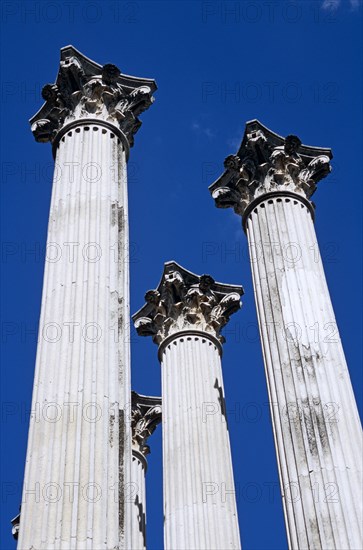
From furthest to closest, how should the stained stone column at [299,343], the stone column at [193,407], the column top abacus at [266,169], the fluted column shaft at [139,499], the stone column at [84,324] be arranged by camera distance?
1. the fluted column shaft at [139,499]
2. the column top abacus at [266,169]
3. the stone column at [193,407]
4. the stained stone column at [299,343]
5. the stone column at [84,324]

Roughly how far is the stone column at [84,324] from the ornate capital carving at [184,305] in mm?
11473

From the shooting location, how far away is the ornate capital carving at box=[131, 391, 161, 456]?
47.4 m

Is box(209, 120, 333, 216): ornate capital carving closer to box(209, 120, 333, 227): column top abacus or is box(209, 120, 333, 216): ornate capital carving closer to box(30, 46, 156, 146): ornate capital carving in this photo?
box(209, 120, 333, 227): column top abacus

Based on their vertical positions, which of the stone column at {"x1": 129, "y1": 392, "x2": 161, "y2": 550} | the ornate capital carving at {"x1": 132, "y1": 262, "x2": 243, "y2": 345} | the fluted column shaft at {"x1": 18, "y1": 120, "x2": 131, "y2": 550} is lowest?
the fluted column shaft at {"x1": 18, "y1": 120, "x2": 131, "y2": 550}

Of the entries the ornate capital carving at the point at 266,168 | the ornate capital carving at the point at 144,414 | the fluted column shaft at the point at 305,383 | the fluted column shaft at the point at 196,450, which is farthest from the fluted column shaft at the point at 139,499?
the ornate capital carving at the point at 266,168

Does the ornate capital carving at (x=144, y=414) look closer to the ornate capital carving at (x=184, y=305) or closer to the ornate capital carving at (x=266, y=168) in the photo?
the ornate capital carving at (x=184, y=305)

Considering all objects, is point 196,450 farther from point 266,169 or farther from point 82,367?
point 82,367

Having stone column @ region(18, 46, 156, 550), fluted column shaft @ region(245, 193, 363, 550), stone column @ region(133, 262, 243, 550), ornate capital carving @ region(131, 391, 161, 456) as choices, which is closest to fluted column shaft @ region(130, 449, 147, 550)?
ornate capital carving @ region(131, 391, 161, 456)

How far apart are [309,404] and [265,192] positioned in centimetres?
1016

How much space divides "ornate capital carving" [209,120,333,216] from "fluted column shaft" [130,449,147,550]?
12.1m

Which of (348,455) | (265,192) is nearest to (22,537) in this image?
(348,455)

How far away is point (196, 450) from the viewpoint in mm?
37625

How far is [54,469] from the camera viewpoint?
72.4 ft

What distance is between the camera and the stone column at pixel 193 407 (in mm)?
35562
